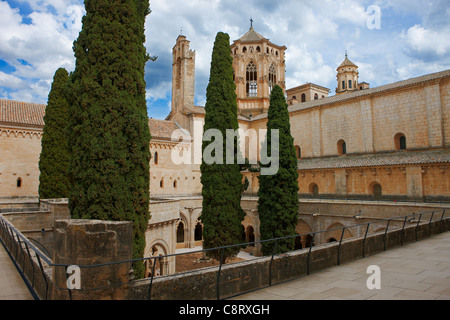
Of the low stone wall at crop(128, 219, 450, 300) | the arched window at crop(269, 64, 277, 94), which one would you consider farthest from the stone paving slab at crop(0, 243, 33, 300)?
the arched window at crop(269, 64, 277, 94)

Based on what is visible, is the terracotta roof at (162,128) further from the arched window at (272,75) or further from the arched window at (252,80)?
the arched window at (272,75)

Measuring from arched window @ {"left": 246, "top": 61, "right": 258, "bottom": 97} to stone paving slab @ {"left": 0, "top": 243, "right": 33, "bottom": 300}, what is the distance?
3564 centimetres

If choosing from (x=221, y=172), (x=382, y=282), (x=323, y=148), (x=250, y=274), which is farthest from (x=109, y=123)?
(x=323, y=148)

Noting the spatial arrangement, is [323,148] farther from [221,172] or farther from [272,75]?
[272,75]

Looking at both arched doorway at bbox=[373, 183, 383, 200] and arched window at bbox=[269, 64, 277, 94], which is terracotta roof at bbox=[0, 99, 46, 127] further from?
arched window at bbox=[269, 64, 277, 94]

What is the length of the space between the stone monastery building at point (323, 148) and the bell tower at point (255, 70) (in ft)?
14.6

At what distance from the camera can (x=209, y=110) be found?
17.9 metres

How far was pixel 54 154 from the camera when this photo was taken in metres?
17.8

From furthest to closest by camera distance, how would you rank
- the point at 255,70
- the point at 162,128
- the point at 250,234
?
the point at 255,70, the point at 162,128, the point at 250,234

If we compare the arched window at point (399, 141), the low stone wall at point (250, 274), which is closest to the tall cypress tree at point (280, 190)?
the low stone wall at point (250, 274)

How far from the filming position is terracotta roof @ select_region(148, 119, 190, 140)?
26877mm

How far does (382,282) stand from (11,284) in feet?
20.7
